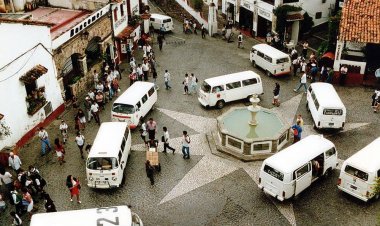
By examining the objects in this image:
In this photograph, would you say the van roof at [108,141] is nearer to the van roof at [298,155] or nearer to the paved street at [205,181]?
the paved street at [205,181]

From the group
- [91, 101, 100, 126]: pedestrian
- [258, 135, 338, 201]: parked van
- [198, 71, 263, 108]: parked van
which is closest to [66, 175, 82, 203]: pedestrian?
[91, 101, 100, 126]: pedestrian

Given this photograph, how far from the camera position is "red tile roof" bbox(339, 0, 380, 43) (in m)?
31.0

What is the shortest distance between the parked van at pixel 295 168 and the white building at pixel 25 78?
14.3m

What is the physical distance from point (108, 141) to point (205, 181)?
5.39m

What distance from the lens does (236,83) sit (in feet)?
97.2

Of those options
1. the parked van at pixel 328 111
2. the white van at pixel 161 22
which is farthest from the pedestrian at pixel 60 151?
the white van at pixel 161 22

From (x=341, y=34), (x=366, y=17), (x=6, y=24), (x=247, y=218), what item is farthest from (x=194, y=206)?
(x=366, y=17)

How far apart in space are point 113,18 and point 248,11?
1459cm

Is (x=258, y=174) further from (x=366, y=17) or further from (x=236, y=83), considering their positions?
(x=366, y=17)

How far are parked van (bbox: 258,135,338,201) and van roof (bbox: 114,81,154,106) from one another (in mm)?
9825

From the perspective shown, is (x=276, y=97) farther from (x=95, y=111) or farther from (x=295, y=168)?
(x=95, y=111)

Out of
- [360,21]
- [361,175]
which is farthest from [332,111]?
[360,21]

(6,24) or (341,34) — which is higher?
(6,24)

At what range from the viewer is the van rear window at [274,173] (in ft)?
66.7
